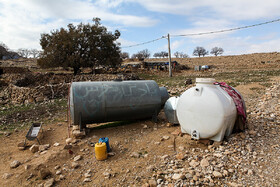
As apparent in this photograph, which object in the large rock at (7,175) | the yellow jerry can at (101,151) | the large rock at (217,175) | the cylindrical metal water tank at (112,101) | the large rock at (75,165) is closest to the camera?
the large rock at (217,175)

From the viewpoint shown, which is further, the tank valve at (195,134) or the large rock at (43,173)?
the tank valve at (195,134)

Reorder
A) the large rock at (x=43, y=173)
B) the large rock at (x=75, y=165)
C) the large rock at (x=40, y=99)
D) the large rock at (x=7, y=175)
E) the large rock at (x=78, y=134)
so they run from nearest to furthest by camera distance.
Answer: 1. the large rock at (x=43, y=173)
2. the large rock at (x=7, y=175)
3. the large rock at (x=75, y=165)
4. the large rock at (x=78, y=134)
5. the large rock at (x=40, y=99)

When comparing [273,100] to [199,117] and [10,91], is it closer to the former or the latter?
[199,117]

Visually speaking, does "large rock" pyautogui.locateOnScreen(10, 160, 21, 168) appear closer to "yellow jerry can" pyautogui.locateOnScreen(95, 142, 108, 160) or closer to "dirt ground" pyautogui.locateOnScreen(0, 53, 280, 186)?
"dirt ground" pyautogui.locateOnScreen(0, 53, 280, 186)

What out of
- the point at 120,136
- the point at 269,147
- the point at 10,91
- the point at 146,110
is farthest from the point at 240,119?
the point at 10,91

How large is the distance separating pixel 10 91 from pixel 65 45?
583cm

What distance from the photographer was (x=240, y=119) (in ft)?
14.4

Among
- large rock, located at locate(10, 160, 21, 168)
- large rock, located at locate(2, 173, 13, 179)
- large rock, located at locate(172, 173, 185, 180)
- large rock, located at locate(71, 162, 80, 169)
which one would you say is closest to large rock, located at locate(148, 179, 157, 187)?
large rock, located at locate(172, 173, 185, 180)

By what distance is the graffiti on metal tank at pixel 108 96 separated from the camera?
5.57 meters

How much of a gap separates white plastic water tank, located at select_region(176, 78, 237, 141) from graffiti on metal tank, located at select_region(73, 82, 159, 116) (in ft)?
5.93

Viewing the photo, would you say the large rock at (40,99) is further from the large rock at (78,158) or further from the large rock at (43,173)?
the large rock at (43,173)

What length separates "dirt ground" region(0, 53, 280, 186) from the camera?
3.30 m

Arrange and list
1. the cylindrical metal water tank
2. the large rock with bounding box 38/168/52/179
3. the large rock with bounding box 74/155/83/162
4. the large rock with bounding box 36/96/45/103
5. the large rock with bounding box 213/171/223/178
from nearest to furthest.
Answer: the large rock with bounding box 213/171/223/178 → the large rock with bounding box 38/168/52/179 → the large rock with bounding box 74/155/83/162 → the cylindrical metal water tank → the large rock with bounding box 36/96/45/103

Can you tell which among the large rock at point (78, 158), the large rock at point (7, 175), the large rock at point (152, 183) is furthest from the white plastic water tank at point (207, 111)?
the large rock at point (7, 175)
